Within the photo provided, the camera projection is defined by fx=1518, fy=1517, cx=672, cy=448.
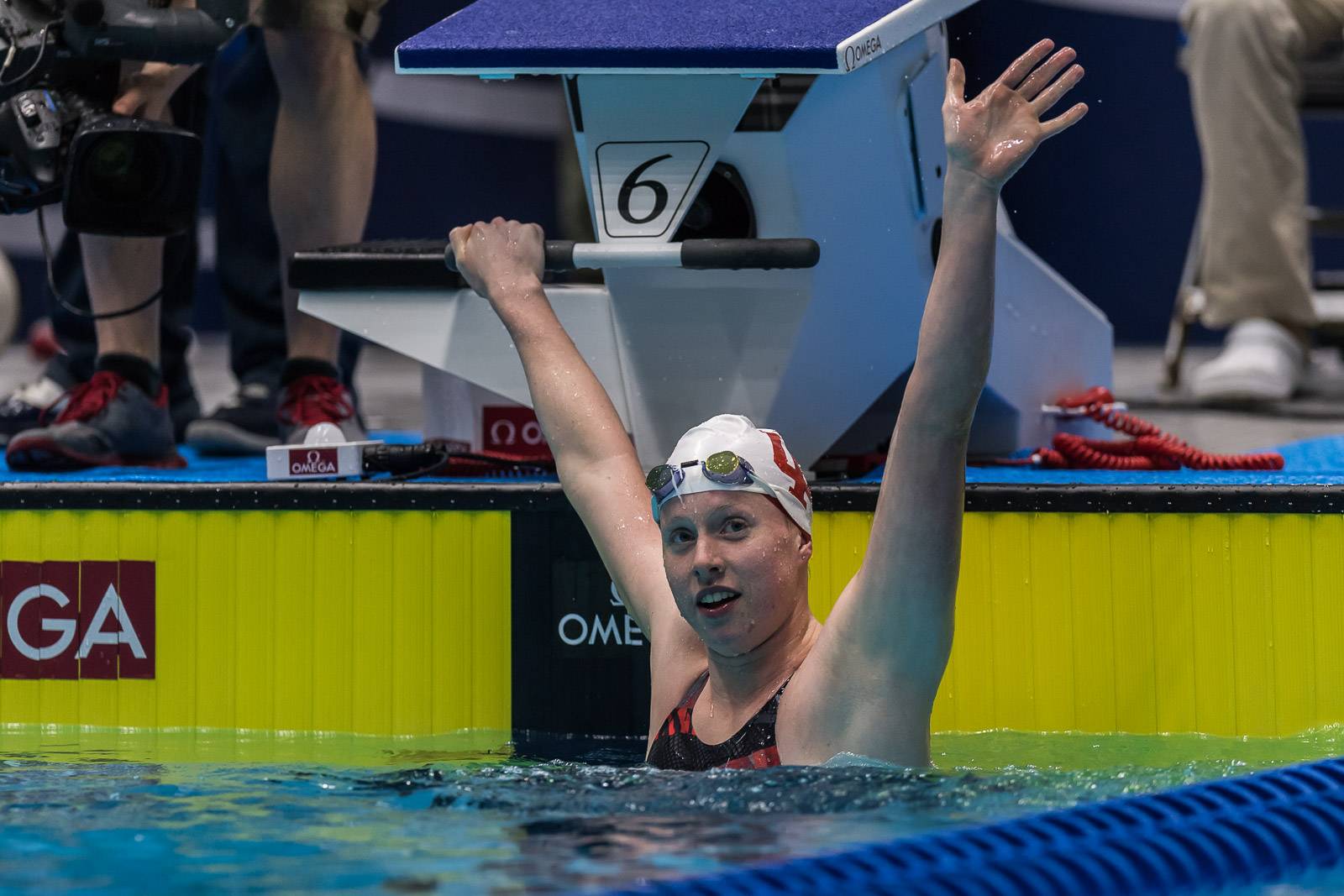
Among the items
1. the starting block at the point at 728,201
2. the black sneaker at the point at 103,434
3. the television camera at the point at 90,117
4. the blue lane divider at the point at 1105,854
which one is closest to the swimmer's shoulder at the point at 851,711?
the blue lane divider at the point at 1105,854

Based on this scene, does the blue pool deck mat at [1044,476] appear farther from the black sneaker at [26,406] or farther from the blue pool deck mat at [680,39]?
the blue pool deck mat at [680,39]

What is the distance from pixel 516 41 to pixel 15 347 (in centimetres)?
758

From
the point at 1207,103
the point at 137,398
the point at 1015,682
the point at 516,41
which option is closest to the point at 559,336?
the point at 516,41

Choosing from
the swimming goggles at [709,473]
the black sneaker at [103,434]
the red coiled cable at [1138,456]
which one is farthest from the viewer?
the black sneaker at [103,434]

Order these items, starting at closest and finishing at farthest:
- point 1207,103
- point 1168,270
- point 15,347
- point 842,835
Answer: point 842,835
point 1207,103
point 1168,270
point 15,347

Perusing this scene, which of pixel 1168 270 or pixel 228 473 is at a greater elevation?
pixel 1168 270

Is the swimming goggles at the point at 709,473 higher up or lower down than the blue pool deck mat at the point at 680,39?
lower down

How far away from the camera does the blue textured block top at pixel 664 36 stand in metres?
2.16

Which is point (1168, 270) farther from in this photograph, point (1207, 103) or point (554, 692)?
point (554, 692)

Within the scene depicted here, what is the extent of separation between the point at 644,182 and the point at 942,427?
2.87ft

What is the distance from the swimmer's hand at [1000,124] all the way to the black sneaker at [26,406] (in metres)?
2.55

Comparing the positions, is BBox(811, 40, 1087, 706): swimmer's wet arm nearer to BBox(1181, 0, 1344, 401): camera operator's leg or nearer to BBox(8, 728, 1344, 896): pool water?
BBox(8, 728, 1344, 896): pool water

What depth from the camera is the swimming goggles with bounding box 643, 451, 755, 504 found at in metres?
1.92

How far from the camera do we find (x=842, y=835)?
5.55 ft
